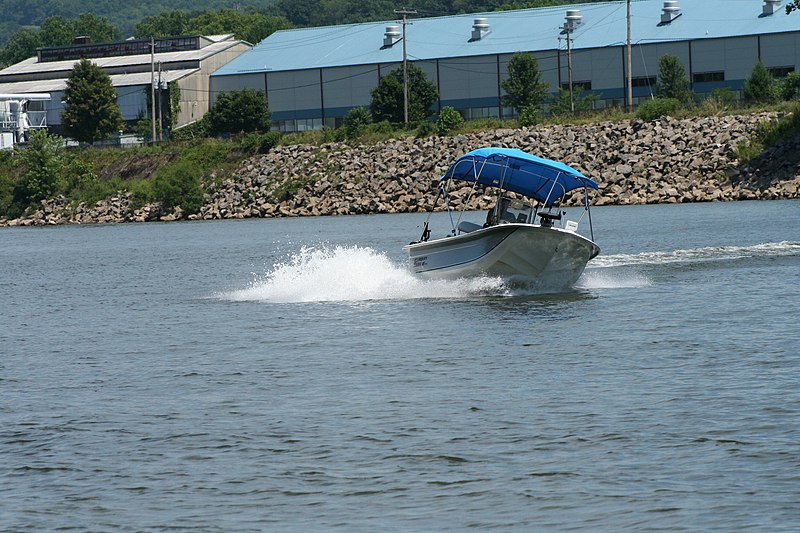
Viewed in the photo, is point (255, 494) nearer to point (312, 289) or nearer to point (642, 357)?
point (642, 357)

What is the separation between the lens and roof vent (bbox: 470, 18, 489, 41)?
113750 mm

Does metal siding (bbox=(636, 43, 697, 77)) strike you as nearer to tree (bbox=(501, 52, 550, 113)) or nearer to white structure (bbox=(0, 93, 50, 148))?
tree (bbox=(501, 52, 550, 113))

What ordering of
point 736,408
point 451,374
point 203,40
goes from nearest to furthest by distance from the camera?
point 736,408, point 451,374, point 203,40

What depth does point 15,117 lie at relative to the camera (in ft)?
429

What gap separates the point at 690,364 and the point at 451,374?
3812 millimetres

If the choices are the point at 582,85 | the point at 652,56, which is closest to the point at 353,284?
the point at 652,56

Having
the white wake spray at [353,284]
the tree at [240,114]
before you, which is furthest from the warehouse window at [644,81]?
the white wake spray at [353,284]

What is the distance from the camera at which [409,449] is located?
15672mm

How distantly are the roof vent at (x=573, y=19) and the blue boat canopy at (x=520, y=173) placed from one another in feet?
254

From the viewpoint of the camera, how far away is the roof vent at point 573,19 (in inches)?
4279

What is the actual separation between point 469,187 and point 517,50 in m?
34.1

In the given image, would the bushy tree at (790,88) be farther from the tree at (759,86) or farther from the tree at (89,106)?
the tree at (89,106)

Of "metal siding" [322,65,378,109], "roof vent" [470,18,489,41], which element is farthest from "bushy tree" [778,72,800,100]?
"metal siding" [322,65,378,109]

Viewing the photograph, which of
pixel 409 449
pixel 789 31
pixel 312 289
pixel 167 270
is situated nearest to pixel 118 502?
pixel 409 449
